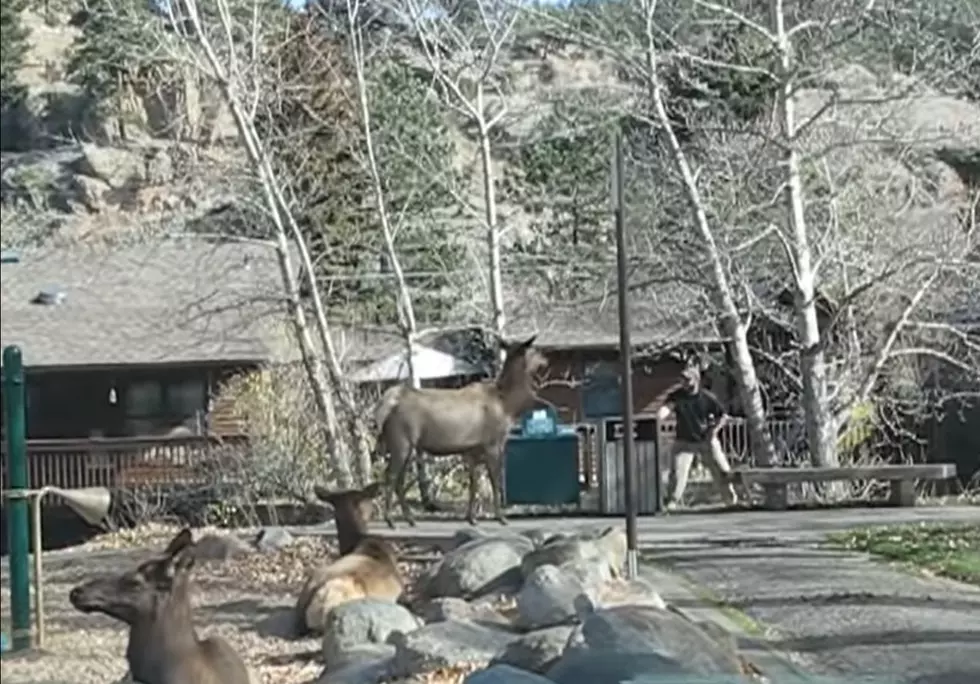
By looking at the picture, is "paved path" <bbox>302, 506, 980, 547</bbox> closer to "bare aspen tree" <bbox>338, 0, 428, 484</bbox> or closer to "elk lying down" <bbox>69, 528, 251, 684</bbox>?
"bare aspen tree" <bbox>338, 0, 428, 484</bbox>

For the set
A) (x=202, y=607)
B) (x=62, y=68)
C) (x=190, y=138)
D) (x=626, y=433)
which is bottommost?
(x=202, y=607)

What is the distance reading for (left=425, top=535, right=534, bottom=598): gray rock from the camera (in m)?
10.2

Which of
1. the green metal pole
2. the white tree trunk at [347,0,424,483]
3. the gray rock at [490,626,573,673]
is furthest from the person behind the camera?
the white tree trunk at [347,0,424,483]

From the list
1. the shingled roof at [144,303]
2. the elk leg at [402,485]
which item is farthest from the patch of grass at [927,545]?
Result: the shingled roof at [144,303]

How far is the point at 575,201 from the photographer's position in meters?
20.4

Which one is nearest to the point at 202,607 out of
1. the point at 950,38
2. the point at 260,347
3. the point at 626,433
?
the point at 626,433

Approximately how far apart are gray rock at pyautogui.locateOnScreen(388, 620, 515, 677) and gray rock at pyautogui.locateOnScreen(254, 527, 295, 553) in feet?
15.8

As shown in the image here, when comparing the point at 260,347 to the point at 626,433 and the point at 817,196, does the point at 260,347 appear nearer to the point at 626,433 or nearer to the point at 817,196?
the point at 626,433

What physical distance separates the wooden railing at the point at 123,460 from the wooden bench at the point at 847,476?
6.10 metres

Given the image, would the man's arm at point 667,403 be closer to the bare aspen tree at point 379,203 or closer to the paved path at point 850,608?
the bare aspen tree at point 379,203

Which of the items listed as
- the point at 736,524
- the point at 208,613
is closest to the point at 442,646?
the point at 208,613

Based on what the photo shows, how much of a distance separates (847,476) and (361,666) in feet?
33.9

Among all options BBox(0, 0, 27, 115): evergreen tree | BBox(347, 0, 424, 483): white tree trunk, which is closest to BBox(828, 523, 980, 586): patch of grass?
BBox(347, 0, 424, 483): white tree trunk

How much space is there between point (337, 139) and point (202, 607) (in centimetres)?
933
